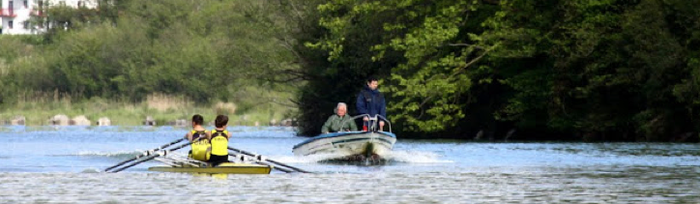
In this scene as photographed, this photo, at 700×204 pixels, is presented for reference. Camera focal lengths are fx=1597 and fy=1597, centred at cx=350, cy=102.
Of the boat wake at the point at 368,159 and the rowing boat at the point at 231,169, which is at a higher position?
the boat wake at the point at 368,159

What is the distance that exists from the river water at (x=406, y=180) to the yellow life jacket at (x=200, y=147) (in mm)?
624

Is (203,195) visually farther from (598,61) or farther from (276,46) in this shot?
(276,46)

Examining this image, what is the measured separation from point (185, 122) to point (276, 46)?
14.0m

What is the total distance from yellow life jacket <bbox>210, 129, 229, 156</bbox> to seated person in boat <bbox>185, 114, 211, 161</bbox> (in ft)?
0.39

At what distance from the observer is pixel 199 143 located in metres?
27.0

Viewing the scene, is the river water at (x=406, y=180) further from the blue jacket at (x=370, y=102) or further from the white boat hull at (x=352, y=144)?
the blue jacket at (x=370, y=102)

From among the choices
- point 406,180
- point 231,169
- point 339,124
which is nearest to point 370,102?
point 339,124

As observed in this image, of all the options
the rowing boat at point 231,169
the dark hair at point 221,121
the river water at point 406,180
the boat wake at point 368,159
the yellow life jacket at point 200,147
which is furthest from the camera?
the boat wake at point 368,159

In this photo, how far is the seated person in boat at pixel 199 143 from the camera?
26953 millimetres

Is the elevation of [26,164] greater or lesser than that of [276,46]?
lesser

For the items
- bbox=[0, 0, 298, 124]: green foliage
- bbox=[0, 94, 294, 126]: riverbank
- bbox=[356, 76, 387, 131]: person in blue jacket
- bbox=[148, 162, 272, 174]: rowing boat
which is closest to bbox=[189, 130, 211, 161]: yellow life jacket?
bbox=[148, 162, 272, 174]: rowing boat

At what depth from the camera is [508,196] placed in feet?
70.9

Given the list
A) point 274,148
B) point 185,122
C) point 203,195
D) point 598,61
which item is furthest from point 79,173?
point 185,122

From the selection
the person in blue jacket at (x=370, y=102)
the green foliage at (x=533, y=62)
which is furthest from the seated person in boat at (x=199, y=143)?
the green foliage at (x=533, y=62)
